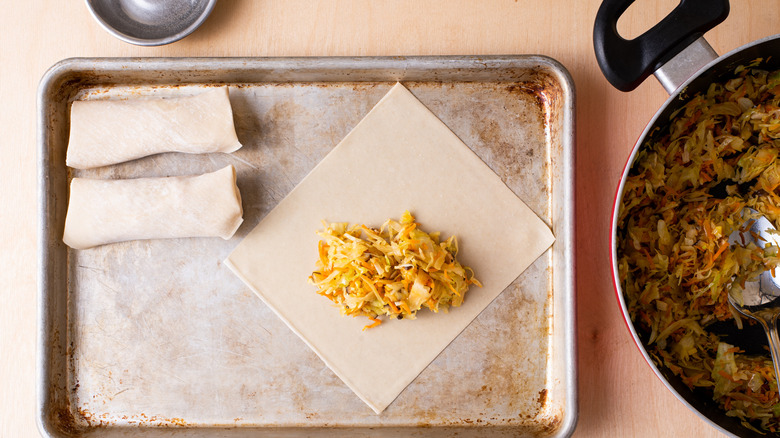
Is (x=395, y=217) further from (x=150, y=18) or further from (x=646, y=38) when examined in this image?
(x=150, y=18)

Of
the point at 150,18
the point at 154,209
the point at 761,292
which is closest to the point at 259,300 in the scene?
the point at 154,209

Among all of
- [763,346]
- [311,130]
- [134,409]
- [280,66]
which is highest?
[280,66]

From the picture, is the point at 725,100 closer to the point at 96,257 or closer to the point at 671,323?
the point at 671,323

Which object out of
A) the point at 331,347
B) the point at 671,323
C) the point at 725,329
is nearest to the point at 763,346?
the point at 725,329

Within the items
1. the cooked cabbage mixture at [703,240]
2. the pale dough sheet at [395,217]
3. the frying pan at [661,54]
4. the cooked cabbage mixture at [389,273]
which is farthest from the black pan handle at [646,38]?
the cooked cabbage mixture at [389,273]

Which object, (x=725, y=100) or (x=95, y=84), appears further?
(x=95, y=84)

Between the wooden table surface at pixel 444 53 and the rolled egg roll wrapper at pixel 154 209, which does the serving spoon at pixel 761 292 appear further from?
→ the rolled egg roll wrapper at pixel 154 209

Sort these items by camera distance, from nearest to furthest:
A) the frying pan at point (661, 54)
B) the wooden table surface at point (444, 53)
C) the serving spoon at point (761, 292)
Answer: the frying pan at point (661, 54) < the serving spoon at point (761, 292) < the wooden table surface at point (444, 53)

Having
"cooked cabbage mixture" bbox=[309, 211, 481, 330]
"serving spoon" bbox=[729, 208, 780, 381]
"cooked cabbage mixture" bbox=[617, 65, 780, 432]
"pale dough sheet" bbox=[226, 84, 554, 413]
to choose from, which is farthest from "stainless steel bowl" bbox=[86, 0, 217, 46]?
"serving spoon" bbox=[729, 208, 780, 381]

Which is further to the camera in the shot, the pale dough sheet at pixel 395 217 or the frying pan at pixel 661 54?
the pale dough sheet at pixel 395 217
